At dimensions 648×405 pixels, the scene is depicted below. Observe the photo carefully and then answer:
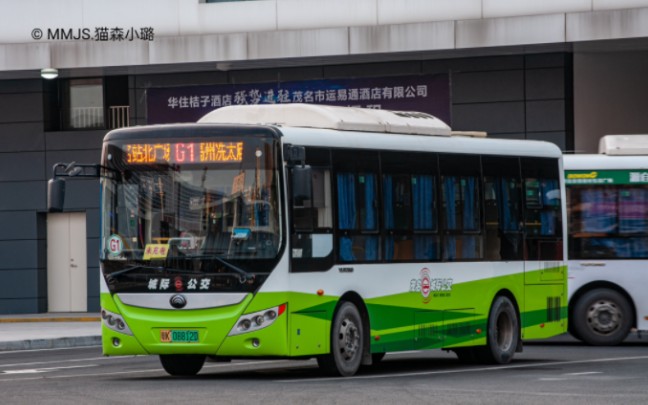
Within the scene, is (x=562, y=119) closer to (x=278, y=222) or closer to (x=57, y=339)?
(x=57, y=339)

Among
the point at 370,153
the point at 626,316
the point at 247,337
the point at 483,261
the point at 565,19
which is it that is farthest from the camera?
the point at 565,19

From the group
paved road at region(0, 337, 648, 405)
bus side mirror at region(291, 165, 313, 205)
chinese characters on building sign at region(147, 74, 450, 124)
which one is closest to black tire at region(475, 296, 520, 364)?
paved road at region(0, 337, 648, 405)

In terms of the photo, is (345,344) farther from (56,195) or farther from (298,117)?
(56,195)

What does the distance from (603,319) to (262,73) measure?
41.5 ft

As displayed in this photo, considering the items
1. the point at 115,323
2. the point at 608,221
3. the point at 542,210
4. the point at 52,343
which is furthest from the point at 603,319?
the point at 115,323

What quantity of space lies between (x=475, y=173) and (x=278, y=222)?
→ 4248 millimetres

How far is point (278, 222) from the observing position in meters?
16.3

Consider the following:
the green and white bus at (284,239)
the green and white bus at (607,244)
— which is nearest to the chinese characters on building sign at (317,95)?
the green and white bus at (607,244)

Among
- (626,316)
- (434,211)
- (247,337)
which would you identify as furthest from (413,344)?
(626,316)

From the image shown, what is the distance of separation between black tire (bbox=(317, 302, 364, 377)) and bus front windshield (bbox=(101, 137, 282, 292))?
1.15 metres

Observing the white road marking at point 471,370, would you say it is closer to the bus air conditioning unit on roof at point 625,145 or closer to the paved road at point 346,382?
the paved road at point 346,382

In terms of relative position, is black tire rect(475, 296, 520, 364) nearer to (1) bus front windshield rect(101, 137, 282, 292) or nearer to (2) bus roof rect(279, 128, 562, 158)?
(2) bus roof rect(279, 128, 562, 158)

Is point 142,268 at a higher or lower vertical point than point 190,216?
lower

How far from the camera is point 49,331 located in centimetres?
2873
